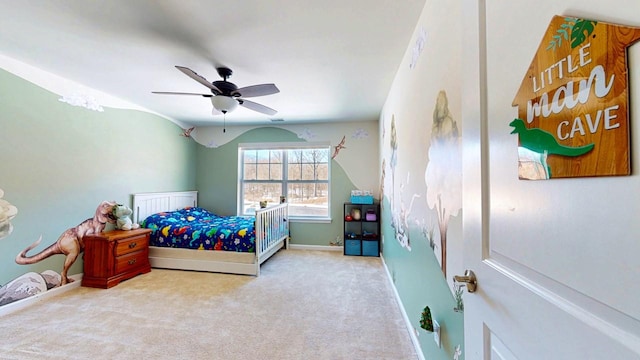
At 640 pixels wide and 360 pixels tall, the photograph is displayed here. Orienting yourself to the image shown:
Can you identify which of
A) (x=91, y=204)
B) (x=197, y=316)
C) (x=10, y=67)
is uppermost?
(x=10, y=67)

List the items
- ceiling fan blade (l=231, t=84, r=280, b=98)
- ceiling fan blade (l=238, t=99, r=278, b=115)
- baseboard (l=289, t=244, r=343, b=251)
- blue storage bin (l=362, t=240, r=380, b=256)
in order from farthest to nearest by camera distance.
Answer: baseboard (l=289, t=244, r=343, b=251)
blue storage bin (l=362, t=240, r=380, b=256)
ceiling fan blade (l=238, t=99, r=278, b=115)
ceiling fan blade (l=231, t=84, r=280, b=98)

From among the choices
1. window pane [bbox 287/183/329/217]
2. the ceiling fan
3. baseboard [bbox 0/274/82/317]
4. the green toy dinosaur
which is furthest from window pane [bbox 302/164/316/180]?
the green toy dinosaur

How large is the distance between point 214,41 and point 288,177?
307cm

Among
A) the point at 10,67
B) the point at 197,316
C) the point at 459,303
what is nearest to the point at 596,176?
the point at 459,303

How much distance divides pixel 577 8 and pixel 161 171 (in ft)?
15.9

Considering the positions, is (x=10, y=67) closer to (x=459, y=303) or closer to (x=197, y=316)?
(x=197, y=316)

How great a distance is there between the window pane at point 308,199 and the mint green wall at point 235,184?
0.20 m

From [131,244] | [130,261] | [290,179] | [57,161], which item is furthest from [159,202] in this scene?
[290,179]

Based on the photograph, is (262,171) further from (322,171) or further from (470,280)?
(470,280)

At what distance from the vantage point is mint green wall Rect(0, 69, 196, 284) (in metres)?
2.45

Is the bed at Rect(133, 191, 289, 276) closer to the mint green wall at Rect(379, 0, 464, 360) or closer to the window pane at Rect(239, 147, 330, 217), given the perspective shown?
the window pane at Rect(239, 147, 330, 217)

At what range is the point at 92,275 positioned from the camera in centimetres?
294

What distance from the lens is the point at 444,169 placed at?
4.13ft

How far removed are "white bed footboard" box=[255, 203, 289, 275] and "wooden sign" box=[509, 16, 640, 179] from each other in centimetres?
308
